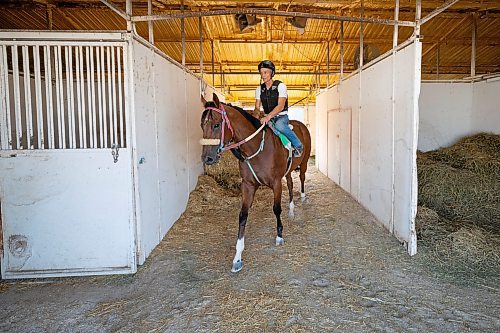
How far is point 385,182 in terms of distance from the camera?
4.71 meters

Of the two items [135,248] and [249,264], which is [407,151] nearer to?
[249,264]

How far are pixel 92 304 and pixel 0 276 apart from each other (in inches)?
44.1

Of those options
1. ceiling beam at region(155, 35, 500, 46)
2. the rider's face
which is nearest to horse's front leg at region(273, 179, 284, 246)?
the rider's face

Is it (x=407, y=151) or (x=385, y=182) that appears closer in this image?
(x=407, y=151)

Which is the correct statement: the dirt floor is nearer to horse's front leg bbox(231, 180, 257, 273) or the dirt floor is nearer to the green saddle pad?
horse's front leg bbox(231, 180, 257, 273)

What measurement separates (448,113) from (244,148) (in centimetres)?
524

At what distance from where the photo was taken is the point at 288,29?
9000 millimetres

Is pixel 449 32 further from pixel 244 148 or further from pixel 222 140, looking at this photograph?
pixel 222 140

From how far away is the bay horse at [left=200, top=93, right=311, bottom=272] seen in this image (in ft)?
10.7

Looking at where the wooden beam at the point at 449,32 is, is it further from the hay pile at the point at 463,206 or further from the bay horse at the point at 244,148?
the bay horse at the point at 244,148

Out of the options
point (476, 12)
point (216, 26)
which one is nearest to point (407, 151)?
point (476, 12)

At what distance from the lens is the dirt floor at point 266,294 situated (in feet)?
8.26

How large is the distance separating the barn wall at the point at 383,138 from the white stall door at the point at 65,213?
2840 mm

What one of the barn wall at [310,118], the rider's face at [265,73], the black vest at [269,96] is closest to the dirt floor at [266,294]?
the black vest at [269,96]
